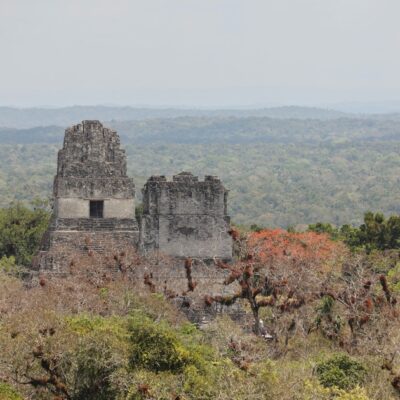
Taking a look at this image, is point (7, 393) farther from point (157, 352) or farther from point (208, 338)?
point (208, 338)

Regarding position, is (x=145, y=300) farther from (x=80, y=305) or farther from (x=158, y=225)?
(x=158, y=225)

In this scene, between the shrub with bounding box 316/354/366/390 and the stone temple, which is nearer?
the shrub with bounding box 316/354/366/390

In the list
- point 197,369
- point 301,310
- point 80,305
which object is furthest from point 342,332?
point 197,369

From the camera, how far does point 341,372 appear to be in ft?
66.8

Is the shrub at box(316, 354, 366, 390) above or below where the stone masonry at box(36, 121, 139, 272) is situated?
below

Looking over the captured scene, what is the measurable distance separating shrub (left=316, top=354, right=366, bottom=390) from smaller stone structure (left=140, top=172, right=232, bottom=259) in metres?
9.40

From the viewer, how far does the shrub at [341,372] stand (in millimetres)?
20172

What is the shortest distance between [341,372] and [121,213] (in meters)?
12.1

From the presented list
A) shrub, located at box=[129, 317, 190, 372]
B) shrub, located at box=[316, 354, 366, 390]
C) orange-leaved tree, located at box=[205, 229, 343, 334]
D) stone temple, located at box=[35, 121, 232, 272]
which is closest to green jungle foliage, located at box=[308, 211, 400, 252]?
orange-leaved tree, located at box=[205, 229, 343, 334]

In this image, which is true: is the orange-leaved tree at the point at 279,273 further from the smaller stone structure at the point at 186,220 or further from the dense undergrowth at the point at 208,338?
the smaller stone structure at the point at 186,220

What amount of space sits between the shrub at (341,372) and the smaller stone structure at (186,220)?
940 centimetres

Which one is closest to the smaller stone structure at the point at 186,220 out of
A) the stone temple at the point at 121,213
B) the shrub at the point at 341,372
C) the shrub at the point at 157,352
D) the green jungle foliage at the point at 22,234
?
the stone temple at the point at 121,213

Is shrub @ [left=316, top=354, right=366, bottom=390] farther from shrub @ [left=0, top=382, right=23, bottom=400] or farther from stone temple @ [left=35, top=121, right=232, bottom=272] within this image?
stone temple @ [left=35, top=121, right=232, bottom=272]

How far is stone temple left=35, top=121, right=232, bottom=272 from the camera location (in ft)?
97.5
